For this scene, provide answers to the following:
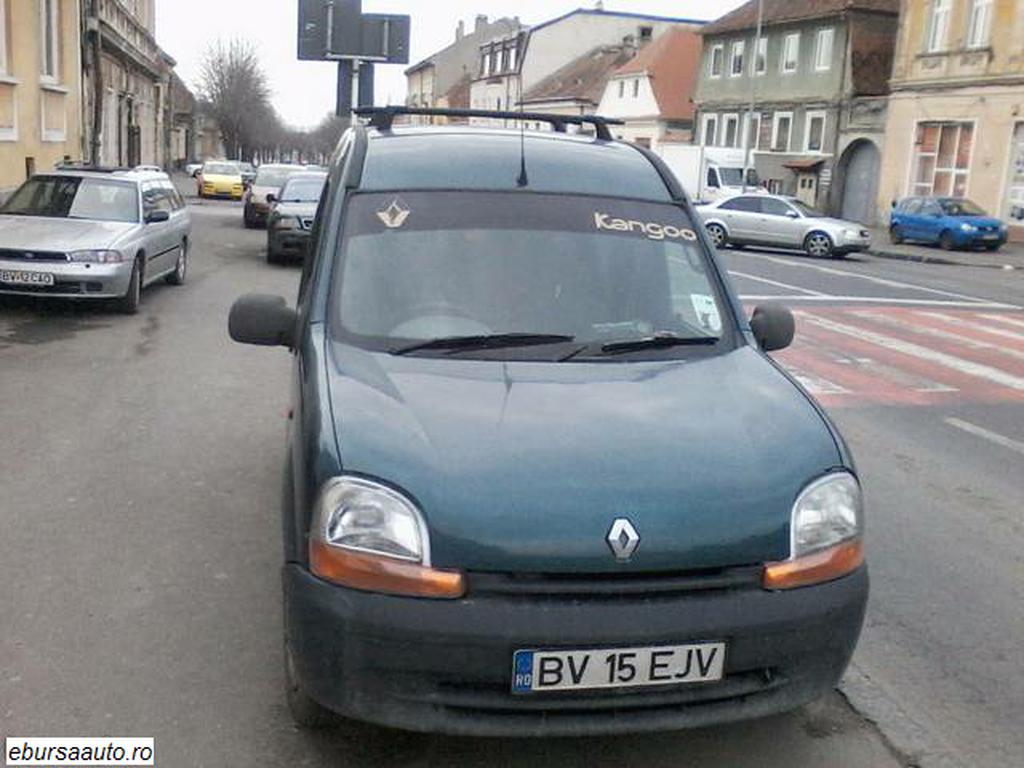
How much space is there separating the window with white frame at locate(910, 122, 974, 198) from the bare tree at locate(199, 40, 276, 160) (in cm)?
5892

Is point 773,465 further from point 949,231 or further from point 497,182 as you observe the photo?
point 949,231

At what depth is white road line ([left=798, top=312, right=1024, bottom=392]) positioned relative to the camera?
35.1 ft

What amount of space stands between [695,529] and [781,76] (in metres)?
48.0

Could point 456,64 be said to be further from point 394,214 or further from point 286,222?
point 394,214

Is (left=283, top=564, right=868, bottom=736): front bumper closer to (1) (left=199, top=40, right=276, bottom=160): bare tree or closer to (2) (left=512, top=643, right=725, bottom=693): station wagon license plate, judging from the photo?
(2) (left=512, top=643, right=725, bottom=693): station wagon license plate

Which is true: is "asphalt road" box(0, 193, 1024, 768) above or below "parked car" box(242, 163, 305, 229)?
below

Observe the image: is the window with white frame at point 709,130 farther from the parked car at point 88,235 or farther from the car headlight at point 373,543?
the car headlight at point 373,543

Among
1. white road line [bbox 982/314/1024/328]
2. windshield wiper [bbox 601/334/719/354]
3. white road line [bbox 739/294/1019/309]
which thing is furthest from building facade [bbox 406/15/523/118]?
windshield wiper [bbox 601/334/719/354]

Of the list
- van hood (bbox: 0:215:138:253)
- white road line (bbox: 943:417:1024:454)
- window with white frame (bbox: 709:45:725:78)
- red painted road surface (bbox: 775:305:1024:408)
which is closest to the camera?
white road line (bbox: 943:417:1024:454)

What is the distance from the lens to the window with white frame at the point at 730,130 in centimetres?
5209

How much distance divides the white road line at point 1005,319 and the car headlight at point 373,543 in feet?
45.5

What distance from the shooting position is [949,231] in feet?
104

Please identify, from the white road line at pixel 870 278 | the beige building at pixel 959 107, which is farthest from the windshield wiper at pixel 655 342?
the beige building at pixel 959 107

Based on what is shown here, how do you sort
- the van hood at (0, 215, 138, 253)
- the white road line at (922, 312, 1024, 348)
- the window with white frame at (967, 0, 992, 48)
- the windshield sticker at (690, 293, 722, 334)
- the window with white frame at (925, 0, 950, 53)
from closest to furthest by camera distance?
the windshield sticker at (690, 293, 722, 334), the van hood at (0, 215, 138, 253), the white road line at (922, 312, 1024, 348), the window with white frame at (967, 0, 992, 48), the window with white frame at (925, 0, 950, 53)
